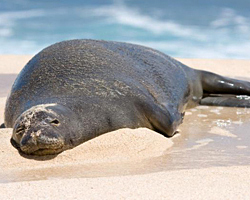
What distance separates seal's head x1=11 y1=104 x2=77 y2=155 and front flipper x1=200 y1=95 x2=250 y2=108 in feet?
13.7

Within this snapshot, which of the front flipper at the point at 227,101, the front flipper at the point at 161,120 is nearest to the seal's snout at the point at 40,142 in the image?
the front flipper at the point at 161,120

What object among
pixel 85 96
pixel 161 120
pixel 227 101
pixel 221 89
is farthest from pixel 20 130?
pixel 221 89

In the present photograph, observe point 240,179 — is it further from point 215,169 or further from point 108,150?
point 108,150

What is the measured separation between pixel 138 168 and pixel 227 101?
4.47 meters

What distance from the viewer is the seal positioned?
3900mm

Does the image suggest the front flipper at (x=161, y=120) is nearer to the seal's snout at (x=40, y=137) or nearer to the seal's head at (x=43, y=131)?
the seal's head at (x=43, y=131)

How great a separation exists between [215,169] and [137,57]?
2.72 metres

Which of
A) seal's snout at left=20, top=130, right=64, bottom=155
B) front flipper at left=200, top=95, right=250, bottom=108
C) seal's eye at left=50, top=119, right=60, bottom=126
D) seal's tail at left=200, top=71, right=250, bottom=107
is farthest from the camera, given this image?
seal's tail at left=200, top=71, right=250, bottom=107

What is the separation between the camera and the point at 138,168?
3.62 metres

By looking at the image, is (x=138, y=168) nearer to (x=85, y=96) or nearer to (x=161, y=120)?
(x=85, y=96)

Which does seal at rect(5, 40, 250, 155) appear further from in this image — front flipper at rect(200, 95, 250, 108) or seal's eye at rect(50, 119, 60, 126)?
front flipper at rect(200, 95, 250, 108)

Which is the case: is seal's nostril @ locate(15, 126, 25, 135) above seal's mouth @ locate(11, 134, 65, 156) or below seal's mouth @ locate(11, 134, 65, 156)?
above

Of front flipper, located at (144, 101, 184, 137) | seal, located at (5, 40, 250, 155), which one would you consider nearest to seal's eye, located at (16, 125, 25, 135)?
seal, located at (5, 40, 250, 155)

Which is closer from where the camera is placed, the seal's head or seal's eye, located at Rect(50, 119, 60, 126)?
the seal's head
